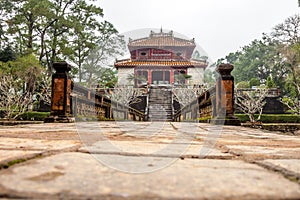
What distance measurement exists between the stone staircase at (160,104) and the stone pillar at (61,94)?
10.1 metres

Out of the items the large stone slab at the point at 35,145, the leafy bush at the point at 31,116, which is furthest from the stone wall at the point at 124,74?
the large stone slab at the point at 35,145

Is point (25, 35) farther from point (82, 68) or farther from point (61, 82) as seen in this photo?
point (61, 82)

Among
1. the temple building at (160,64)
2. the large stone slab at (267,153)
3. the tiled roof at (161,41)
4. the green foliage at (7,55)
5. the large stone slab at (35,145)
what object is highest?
the tiled roof at (161,41)

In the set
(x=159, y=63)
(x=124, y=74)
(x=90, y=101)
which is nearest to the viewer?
(x=90, y=101)

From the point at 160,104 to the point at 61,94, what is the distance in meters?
13.1

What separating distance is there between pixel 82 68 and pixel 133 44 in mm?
5755

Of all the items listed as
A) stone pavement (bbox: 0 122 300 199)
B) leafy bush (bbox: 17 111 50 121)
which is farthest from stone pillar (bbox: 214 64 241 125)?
leafy bush (bbox: 17 111 50 121)

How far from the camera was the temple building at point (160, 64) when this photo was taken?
26.4m

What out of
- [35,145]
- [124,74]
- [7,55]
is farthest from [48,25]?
[35,145]

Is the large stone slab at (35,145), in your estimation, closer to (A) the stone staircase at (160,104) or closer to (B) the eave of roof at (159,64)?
(A) the stone staircase at (160,104)

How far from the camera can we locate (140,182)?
2.49ft

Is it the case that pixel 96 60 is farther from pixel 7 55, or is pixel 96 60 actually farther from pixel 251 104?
pixel 251 104

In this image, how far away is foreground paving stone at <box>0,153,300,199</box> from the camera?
65cm

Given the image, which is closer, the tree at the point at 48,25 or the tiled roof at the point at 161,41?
the tree at the point at 48,25
